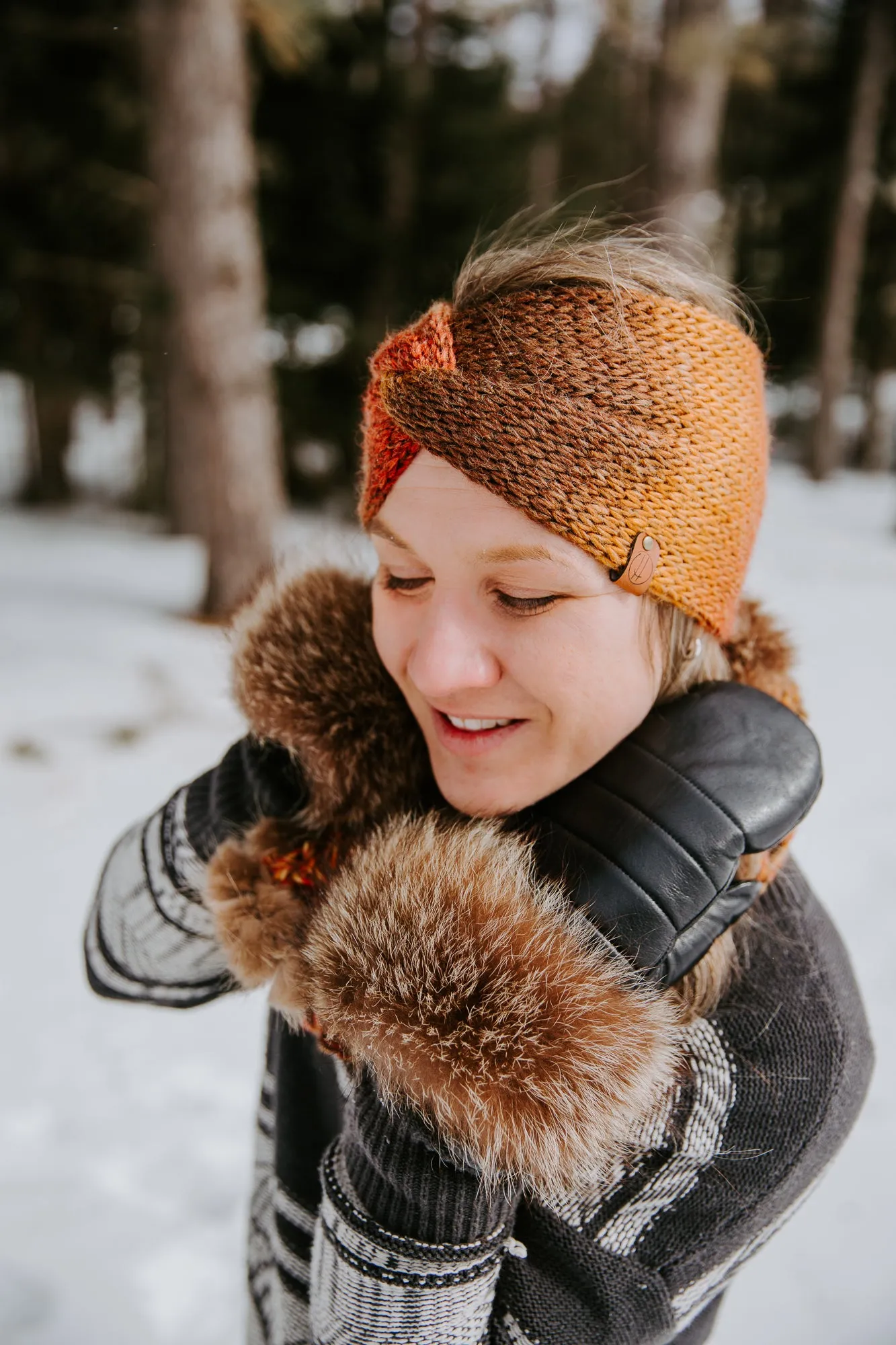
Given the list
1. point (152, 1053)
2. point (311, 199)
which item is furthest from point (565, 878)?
point (311, 199)

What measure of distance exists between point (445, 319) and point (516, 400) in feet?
0.53

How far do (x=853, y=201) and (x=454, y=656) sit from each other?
42.3 ft

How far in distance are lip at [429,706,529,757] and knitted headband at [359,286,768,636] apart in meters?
0.22

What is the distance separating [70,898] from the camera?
304 cm

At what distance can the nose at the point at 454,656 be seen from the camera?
99 centimetres

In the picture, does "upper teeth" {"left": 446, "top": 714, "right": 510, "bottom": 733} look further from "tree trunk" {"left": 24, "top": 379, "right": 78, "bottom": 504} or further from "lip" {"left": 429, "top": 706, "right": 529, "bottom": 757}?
"tree trunk" {"left": 24, "top": 379, "right": 78, "bottom": 504}

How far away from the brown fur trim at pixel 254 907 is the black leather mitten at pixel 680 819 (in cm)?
33

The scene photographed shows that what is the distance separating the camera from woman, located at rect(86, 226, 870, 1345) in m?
0.87

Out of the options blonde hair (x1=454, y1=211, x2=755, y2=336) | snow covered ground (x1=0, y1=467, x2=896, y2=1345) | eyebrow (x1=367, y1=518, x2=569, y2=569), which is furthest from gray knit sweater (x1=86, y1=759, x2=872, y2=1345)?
snow covered ground (x1=0, y1=467, x2=896, y2=1345)

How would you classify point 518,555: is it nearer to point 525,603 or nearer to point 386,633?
point 525,603

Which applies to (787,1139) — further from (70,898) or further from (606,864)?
(70,898)

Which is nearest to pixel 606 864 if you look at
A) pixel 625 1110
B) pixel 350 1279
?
pixel 625 1110

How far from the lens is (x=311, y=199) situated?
899cm

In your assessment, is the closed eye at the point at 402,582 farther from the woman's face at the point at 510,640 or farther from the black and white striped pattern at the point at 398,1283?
the black and white striped pattern at the point at 398,1283
